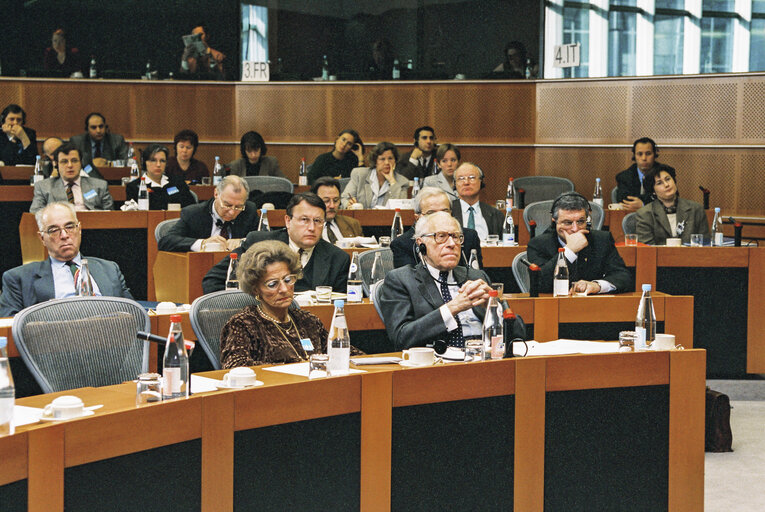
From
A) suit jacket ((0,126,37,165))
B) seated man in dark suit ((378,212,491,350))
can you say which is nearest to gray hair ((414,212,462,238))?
seated man in dark suit ((378,212,491,350))

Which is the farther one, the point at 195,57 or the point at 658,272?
the point at 195,57

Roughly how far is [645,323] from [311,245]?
6.22 ft

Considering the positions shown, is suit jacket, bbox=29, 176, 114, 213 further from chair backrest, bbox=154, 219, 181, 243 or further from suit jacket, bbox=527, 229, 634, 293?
suit jacket, bbox=527, 229, 634, 293

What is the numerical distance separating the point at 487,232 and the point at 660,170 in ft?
4.78

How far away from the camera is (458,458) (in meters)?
3.12

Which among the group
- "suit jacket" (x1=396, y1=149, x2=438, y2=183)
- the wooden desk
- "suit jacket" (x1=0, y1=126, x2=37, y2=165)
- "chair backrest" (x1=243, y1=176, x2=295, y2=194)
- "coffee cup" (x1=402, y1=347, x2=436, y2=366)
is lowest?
the wooden desk

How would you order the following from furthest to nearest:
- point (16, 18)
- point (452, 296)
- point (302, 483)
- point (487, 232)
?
1. point (16, 18)
2. point (487, 232)
3. point (452, 296)
4. point (302, 483)

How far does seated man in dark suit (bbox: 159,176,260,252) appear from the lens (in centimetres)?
617

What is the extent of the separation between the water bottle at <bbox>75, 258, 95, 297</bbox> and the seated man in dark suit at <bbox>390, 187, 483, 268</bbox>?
1523mm

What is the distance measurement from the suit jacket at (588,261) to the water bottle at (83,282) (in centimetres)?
A: 224

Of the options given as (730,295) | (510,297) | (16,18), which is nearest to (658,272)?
(730,295)

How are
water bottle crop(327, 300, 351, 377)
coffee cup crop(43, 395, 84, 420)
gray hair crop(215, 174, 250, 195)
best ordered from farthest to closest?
gray hair crop(215, 174, 250, 195), water bottle crop(327, 300, 351, 377), coffee cup crop(43, 395, 84, 420)

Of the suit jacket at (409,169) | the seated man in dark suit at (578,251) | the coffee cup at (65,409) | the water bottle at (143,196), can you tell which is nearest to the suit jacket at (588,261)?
the seated man in dark suit at (578,251)

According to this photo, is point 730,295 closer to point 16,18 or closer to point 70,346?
point 70,346
